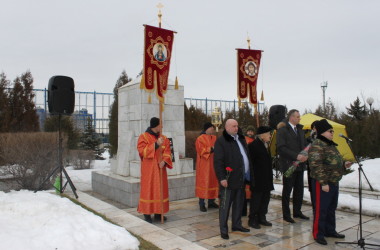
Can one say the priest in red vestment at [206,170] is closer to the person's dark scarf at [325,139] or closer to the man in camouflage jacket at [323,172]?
the man in camouflage jacket at [323,172]

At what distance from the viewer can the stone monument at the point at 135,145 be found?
23.0 ft

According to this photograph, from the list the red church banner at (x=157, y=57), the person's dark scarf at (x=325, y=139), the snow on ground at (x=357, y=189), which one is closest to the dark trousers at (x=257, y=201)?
the person's dark scarf at (x=325, y=139)

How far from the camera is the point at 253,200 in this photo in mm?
4910

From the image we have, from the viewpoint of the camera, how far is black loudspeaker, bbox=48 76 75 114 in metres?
6.89

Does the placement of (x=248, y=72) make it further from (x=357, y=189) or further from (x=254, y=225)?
(x=254, y=225)

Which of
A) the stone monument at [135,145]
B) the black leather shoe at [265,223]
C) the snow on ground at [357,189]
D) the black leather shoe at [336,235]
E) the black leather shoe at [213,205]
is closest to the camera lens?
the black leather shoe at [336,235]

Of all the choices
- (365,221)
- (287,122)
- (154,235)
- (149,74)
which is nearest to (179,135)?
(149,74)

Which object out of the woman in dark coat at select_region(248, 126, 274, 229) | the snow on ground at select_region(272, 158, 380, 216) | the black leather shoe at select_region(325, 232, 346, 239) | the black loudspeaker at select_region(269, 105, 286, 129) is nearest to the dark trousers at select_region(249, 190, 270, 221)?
the woman in dark coat at select_region(248, 126, 274, 229)

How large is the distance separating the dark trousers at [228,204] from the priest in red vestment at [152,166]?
1.20 metres

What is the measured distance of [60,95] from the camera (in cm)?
696

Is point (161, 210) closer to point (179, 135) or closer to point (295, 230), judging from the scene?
point (295, 230)

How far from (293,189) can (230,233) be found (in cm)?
139

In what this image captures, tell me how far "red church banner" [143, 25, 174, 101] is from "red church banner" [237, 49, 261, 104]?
227 centimetres

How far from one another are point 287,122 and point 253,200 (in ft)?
4.58
